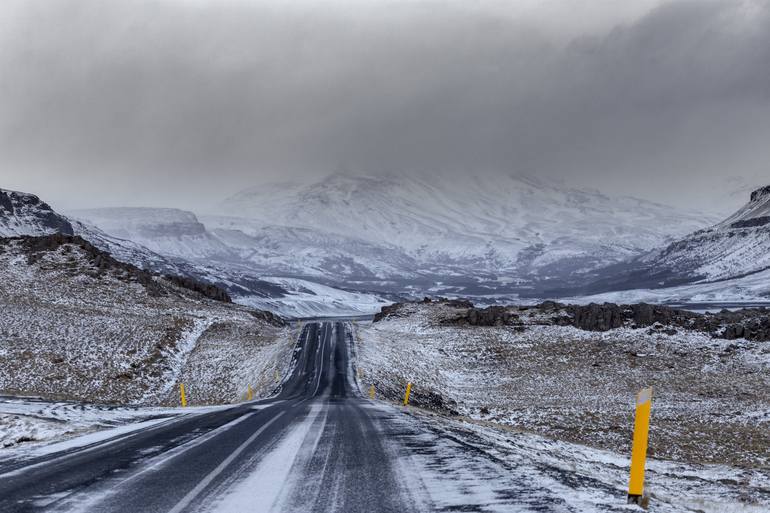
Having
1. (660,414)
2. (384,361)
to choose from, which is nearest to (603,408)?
(660,414)

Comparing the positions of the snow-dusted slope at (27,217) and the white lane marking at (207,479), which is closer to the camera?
the white lane marking at (207,479)

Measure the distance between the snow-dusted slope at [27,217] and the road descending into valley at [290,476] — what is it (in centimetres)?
18193

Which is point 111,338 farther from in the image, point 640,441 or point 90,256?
point 640,441

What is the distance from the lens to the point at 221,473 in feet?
24.1

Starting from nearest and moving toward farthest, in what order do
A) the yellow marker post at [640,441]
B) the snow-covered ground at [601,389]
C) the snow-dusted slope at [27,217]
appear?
1. the yellow marker post at [640,441]
2. the snow-covered ground at [601,389]
3. the snow-dusted slope at [27,217]

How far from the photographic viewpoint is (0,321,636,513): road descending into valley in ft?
18.8

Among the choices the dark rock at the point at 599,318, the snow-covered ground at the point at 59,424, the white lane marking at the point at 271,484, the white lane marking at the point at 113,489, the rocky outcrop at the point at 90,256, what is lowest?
the snow-covered ground at the point at 59,424

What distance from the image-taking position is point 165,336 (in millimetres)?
42125

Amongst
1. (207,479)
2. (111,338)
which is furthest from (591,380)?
(111,338)

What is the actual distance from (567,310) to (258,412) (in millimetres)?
40710

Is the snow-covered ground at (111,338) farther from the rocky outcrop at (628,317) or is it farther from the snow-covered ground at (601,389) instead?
the rocky outcrop at (628,317)

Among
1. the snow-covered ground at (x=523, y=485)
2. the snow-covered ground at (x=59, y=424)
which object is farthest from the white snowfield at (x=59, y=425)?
the snow-covered ground at (x=523, y=485)

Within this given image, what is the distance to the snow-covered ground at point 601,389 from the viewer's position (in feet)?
51.3

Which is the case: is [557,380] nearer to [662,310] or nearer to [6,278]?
[662,310]
